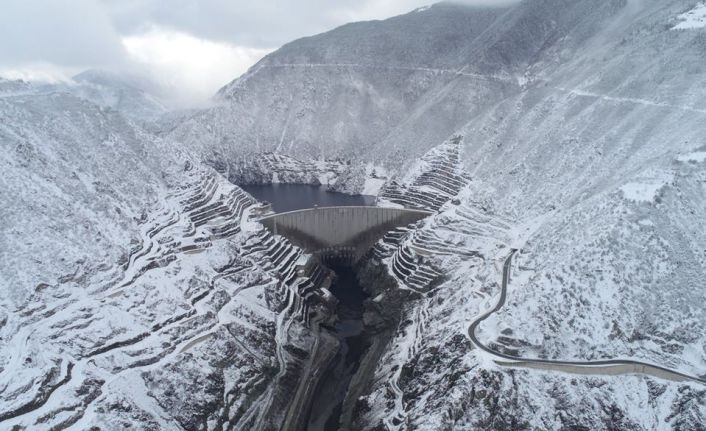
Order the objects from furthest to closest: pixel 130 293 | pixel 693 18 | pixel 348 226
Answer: pixel 348 226 → pixel 693 18 → pixel 130 293

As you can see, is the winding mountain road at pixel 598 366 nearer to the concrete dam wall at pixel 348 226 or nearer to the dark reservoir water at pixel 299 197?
the concrete dam wall at pixel 348 226

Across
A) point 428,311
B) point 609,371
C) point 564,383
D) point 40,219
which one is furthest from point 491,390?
point 40,219

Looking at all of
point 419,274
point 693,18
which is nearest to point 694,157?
point 419,274

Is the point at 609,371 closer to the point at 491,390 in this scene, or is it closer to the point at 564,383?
the point at 564,383

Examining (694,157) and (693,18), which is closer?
(694,157)

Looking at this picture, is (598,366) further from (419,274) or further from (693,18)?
(693,18)

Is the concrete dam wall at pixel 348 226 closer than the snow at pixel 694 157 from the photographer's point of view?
No

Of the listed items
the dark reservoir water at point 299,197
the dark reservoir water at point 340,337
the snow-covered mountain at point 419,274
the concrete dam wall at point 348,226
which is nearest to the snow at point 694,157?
the snow-covered mountain at point 419,274
